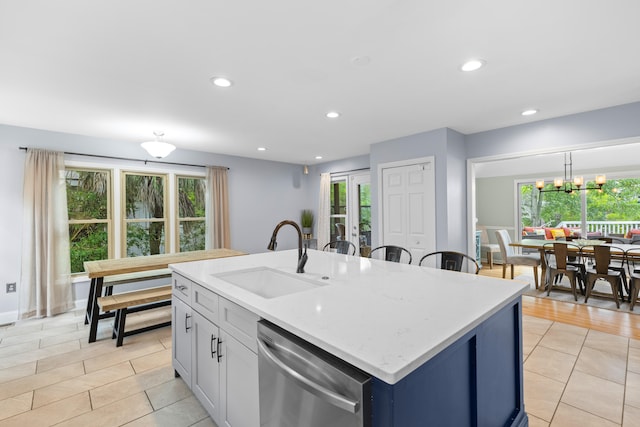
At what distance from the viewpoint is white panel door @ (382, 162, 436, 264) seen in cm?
423

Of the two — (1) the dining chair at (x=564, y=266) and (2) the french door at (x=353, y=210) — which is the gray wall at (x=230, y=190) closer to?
(2) the french door at (x=353, y=210)

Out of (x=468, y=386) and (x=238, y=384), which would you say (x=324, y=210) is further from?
(x=468, y=386)

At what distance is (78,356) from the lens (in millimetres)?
2775

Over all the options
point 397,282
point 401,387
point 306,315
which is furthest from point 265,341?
point 397,282

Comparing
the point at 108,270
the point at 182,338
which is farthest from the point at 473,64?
the point at 108,270

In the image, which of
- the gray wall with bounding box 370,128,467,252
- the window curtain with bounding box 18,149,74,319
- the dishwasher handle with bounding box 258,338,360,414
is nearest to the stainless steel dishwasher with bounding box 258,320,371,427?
the dishwasher handle with bounding box 258,338,360,414

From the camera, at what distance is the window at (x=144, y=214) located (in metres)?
4.66

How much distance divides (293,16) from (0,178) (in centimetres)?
429

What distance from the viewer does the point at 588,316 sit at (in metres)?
3.57

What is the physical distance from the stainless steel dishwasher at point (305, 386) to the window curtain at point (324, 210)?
520 cm

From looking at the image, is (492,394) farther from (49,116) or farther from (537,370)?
(49,116)

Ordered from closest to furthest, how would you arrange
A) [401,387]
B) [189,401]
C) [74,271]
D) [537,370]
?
1. [401,387]
2. [189,401]
3. [537,370]
4. [74,271]

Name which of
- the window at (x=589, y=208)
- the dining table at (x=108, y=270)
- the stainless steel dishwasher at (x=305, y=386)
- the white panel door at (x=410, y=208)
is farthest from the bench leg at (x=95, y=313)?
the window at (x=589, y=208)

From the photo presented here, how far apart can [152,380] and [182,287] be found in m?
0.88
